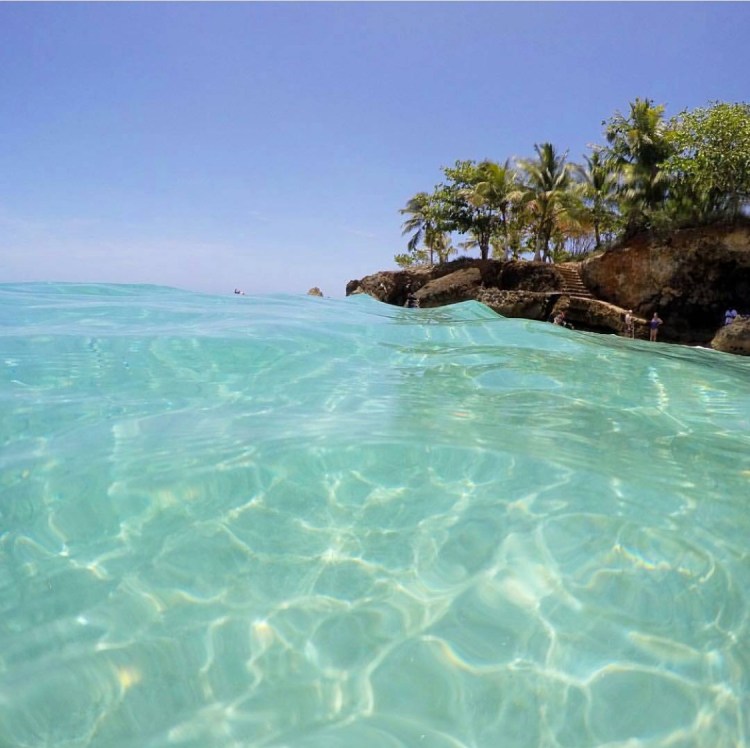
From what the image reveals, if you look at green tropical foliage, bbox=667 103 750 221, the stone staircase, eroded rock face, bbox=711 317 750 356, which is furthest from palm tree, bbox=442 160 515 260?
eroded rock face, bbox=711 317 750 356

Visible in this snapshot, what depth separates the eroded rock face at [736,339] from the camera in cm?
1472

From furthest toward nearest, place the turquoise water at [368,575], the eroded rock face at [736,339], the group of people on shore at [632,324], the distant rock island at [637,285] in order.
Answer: the distant rock island at [637,285] → the group of people on shore at [632,324] → the eroded rock face at [736,339] → the turquoise water at [368,575]

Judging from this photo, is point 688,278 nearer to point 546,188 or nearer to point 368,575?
point 546,188

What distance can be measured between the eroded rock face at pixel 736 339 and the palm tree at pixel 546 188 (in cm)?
1434

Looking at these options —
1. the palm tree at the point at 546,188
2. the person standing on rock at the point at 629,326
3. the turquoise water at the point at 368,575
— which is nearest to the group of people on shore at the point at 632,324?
the person standing on rock at the point at 629,326

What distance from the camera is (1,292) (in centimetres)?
1264

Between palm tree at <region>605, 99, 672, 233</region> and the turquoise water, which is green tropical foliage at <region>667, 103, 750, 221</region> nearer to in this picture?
palm tree at <region>605, 99, 672, 233</region>

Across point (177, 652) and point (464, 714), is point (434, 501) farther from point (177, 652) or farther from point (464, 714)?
point (177, 652)

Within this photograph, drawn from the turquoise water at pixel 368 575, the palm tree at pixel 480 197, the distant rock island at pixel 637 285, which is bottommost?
the turquoise water at pixel 368 575

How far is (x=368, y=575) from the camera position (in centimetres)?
239

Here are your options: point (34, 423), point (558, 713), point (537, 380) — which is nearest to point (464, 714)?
point (558, 713)

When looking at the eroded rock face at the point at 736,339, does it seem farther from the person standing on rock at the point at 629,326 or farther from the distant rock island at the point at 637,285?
the distant rock island at the point at 637,285

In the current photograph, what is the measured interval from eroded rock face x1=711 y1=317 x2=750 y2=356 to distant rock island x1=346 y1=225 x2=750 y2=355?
4.53m

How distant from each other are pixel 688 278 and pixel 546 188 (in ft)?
33.8
